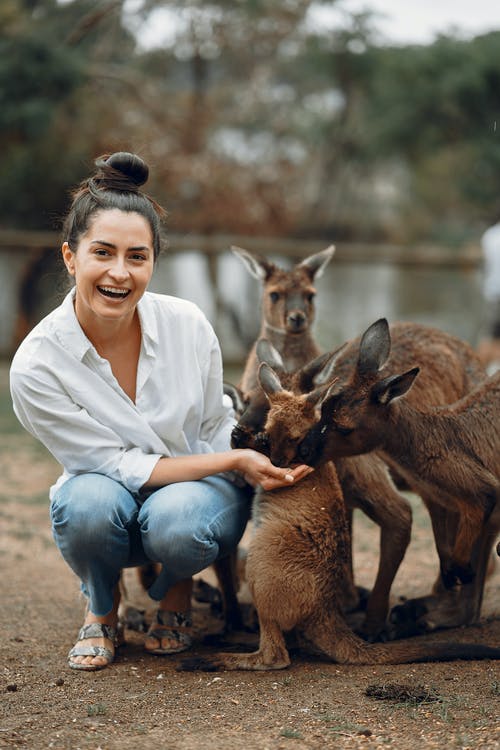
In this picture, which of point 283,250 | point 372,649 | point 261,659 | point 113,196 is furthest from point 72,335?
point 283,250

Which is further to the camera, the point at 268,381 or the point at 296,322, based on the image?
the point at 296,322

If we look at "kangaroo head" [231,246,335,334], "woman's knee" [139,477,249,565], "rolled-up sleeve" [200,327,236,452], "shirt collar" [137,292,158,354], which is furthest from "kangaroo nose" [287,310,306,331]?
"woman's knee" [139,477,249,565]

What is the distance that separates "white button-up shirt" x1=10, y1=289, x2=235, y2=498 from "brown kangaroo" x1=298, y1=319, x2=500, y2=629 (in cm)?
55

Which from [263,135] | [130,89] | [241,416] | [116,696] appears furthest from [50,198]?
[116,696]

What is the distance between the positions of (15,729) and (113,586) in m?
0.93

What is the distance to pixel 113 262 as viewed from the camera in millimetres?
3688

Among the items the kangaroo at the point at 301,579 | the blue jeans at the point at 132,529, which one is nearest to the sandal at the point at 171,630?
the blue jeans at the point at 132,529

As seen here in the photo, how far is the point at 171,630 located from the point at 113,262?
147cm

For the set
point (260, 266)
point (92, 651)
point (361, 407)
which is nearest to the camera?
point (92, 651)

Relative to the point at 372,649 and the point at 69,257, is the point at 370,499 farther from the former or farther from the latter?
the point at 69,257

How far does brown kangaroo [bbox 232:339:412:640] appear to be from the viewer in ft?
13.4

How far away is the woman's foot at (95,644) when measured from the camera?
372 centimetres

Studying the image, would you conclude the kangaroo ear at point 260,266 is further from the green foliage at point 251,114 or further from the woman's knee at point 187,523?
the green foliage at point 251,114

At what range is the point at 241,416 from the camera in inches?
167
